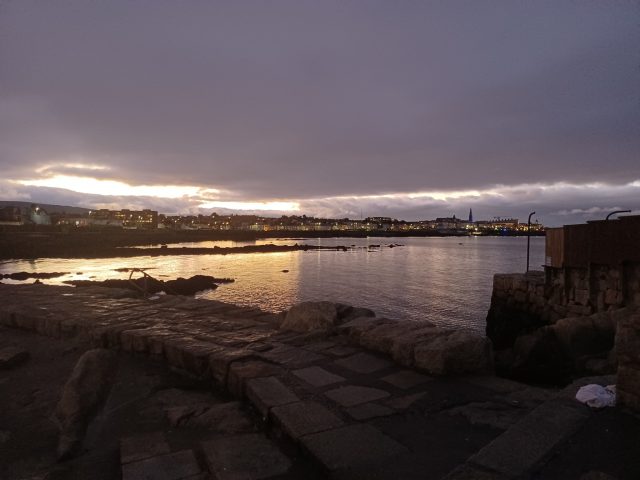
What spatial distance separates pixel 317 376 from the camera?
187 inches

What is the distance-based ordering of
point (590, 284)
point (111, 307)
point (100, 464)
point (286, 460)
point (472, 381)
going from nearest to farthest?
point (286, 460) → point (100, 464) → point (472, 381) → point (111, 307) → point (590, 284)

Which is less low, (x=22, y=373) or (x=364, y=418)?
(x=364, y=418)

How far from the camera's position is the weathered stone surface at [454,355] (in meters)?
4.69

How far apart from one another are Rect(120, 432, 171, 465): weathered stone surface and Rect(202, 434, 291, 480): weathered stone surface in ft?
1.36

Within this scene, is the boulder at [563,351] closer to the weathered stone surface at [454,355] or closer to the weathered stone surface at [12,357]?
the weathered stone surface at [454,355]

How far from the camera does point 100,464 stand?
354cm

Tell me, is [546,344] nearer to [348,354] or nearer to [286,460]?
[348,354]

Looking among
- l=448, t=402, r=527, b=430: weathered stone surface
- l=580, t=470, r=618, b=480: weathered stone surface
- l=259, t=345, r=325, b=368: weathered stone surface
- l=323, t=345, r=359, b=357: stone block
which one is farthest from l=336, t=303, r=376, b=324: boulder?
l=580, t=470, r=618, b=480: weathered stone surface

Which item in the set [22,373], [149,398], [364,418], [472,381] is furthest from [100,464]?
[472,381]

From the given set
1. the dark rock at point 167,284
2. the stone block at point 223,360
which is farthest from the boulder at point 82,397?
the dark rock at point 167,284

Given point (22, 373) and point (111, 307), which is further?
point (111, 307)

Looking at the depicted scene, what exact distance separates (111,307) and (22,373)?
106 inches

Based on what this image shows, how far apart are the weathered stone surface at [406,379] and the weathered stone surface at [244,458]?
64.0 inches

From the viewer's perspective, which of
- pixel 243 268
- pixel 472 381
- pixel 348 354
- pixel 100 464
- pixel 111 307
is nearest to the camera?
pixel 100 464
